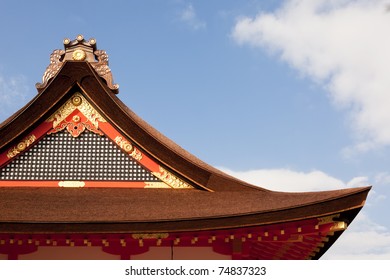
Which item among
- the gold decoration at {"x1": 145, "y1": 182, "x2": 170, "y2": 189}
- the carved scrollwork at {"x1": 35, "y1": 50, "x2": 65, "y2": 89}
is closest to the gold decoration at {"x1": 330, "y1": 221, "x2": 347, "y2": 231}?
the gold decoration at {"x1": 145, "y1": 182, "x2": 170, "y2": 189}

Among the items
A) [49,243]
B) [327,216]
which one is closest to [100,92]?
[49,243]

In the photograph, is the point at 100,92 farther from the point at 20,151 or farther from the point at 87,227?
the point at 87,227

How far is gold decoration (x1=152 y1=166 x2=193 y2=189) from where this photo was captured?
39.3 ft

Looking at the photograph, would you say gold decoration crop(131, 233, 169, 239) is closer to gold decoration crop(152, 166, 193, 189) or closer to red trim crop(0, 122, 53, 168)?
gold decoration crop(152, 166, 193, 189)

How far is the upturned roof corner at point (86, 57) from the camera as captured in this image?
14.2m

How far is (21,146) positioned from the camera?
493 inches

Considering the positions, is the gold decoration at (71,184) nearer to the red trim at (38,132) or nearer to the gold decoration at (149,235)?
the red trim at (38,132)

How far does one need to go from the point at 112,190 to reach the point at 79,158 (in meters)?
1.11

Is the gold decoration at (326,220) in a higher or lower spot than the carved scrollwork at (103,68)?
lower

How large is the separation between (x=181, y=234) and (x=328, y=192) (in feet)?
8.33

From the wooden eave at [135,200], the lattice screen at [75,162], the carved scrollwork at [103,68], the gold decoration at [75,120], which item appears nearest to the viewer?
the wooden eave at [135,200]

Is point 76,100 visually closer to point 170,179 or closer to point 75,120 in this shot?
point 75,120

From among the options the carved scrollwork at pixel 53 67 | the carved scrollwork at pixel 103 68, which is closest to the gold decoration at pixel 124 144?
the carved scrollwork at pixel 103 68

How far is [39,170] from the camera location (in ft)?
40.4
